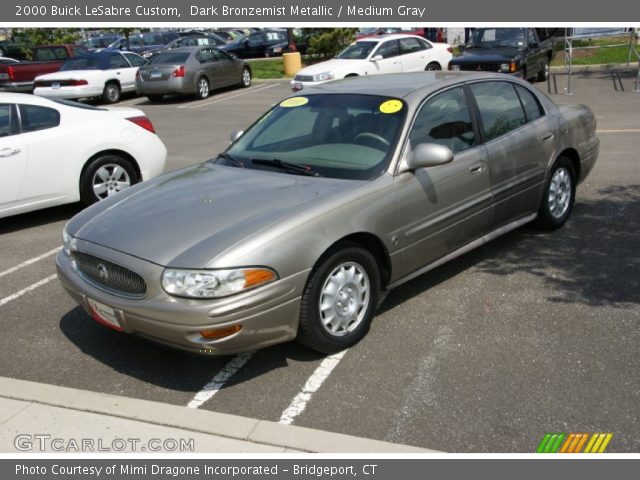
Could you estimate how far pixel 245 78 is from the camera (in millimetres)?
22219

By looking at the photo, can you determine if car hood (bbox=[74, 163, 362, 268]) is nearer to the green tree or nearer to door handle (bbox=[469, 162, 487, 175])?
→ door handle (bbox=[469, 162, 487, 175])


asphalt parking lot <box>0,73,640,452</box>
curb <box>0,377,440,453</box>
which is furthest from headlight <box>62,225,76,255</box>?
curb <box>0,377,440,453</box>

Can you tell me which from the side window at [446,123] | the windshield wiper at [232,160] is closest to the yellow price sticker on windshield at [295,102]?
the windshield wiper at [232,160]

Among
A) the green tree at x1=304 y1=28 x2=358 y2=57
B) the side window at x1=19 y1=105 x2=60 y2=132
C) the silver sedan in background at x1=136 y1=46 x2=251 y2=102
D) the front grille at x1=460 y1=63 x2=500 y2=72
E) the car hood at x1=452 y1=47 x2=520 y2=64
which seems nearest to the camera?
the side window at x1=19 y1=105 x2=60 y2=132

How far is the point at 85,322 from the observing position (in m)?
5.14

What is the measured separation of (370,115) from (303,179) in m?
0.78

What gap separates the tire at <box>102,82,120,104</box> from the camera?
1953cm

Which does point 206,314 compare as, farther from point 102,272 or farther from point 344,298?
point 344,298

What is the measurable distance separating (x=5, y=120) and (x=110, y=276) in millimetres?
4006

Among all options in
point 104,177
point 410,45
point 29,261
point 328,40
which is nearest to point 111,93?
point 410,45

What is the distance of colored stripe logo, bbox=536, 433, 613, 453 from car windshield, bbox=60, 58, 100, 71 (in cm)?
1831

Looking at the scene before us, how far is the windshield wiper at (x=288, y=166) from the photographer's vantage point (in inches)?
190

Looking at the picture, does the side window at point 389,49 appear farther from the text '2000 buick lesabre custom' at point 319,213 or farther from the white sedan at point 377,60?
the text '2000 buick lesabre custom' at point 319,213

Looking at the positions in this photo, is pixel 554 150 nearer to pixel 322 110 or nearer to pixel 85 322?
pixel 322 110
